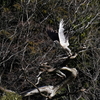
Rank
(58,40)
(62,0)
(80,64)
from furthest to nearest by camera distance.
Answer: (62,0) < (80,64) < (58,40)

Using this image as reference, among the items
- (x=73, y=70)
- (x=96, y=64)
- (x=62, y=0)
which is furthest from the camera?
(x=62, y=0)

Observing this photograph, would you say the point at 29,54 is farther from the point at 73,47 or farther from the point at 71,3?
the point at 71,3

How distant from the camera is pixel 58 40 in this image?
11.5 feet

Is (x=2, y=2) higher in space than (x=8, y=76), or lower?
higher

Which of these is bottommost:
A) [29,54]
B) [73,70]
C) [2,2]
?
[29,54]

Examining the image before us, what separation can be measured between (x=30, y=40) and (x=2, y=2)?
236 centimetres

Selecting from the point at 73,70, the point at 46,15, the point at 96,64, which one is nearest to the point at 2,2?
the point at 46,15

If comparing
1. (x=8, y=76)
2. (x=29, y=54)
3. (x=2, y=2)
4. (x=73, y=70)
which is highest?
(x=2, y=2)

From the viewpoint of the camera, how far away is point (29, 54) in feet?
27.0

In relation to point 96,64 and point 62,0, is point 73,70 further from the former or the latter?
point 62,0

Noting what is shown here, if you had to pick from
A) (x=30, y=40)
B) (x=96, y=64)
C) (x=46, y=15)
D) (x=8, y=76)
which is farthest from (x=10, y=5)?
(x=96, y=64)

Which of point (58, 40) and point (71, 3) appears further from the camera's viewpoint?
point (71, 3)

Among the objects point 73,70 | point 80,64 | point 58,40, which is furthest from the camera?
point 80,64

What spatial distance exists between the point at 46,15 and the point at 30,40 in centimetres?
173
